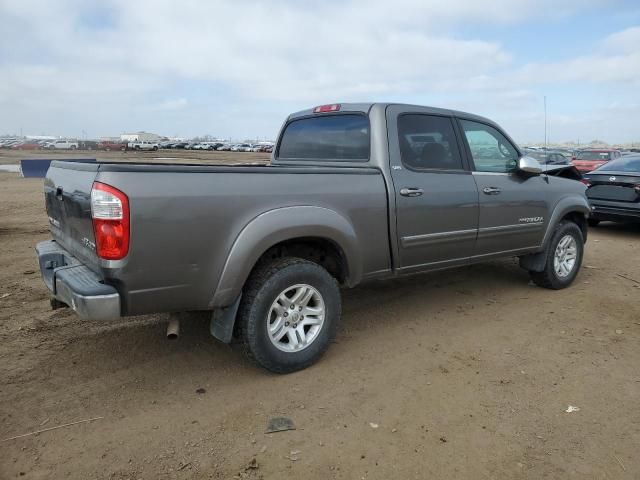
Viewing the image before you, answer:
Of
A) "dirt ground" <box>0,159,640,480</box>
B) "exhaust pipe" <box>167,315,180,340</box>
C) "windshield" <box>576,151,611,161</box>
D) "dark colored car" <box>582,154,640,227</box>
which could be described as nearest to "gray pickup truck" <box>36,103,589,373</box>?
"exhaust pipe" <box>167,315,180,340</box>

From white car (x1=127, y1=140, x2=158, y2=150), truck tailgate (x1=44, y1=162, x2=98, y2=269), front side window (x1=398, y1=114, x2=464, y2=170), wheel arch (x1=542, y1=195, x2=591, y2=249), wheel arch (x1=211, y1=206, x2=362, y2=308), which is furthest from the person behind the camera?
white car (x1=127, y1=140, x2=158, y2=150)

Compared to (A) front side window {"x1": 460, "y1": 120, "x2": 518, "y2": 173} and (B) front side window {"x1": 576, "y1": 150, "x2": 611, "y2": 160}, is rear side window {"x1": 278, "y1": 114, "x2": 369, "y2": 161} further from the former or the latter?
(B) front side window {"x1": 576, "y1": 150, "x2": 611, "y2": 160}

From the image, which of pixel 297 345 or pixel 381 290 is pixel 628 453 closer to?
pixel 297 345

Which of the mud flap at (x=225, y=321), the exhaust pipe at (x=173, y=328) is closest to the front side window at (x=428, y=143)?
the mud flap at (x=225, y=321)

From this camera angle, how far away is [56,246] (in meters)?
3.69

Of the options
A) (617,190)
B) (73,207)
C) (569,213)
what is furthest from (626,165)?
(73,207)

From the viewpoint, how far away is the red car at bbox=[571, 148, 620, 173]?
654 inches

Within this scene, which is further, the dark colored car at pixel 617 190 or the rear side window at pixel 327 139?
the dark colored car at pixel 617 190

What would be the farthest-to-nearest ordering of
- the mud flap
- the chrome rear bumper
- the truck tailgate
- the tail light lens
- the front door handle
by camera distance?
the tail light lens → the front door handle → the mud flap → the truck tailgate → the chrome rear bumper

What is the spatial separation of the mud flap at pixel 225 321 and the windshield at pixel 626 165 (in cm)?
851

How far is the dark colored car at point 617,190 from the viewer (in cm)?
862

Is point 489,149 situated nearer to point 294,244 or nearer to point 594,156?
point 294,244

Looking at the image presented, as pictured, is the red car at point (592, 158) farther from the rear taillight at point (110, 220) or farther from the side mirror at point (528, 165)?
the rear taillight at point (110, 220)

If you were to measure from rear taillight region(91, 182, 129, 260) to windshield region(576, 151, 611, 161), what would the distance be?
58.6ft
